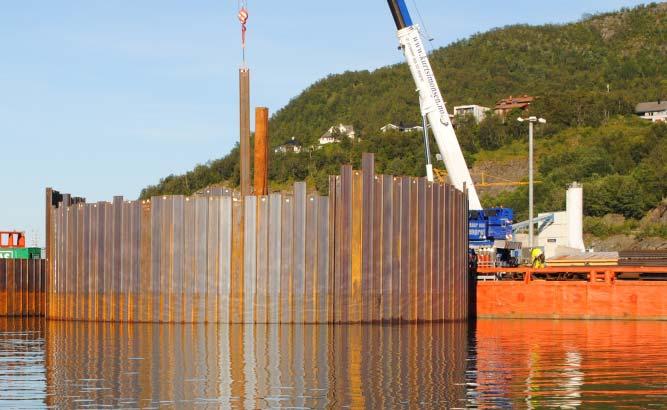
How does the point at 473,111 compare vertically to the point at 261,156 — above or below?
above

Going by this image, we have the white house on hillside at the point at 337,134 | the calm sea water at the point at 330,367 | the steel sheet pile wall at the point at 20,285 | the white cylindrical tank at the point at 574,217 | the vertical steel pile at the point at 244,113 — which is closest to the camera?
the calm sea water at the point at 330,367

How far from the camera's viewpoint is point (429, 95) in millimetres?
62969

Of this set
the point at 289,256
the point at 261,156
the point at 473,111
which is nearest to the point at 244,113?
the point at 261,156

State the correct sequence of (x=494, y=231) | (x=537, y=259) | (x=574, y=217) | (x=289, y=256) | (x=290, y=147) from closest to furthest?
(x=289, y=256), (x=537, y=259), (x=494, y=231), (x=574, y=217), (x=290, y=147)

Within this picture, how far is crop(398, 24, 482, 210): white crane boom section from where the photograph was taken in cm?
6216

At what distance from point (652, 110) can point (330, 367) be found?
142 metres

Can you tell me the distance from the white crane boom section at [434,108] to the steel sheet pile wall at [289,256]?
674 inches

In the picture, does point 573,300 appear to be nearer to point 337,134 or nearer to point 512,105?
point 512,105

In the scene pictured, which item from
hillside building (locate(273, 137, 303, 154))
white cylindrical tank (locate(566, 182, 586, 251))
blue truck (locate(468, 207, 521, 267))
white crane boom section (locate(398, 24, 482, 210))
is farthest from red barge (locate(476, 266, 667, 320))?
hillside building (locate(273, 137, 303, 154))

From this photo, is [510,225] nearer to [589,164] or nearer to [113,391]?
[113,391]

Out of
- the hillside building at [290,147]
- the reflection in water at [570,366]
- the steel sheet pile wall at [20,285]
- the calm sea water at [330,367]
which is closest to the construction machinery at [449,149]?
the reflection in water at [570,366]

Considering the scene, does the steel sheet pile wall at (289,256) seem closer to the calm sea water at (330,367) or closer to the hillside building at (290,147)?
the calm sea water at (330,367)

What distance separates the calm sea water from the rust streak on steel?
234 inches

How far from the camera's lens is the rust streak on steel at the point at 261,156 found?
45438 millimetres
